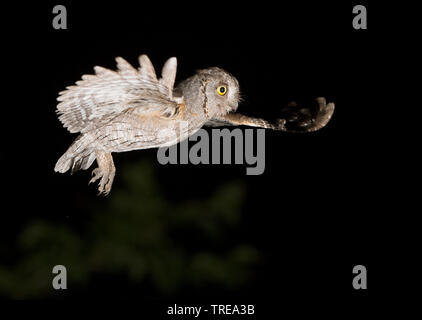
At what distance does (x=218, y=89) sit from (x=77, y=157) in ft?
1.48

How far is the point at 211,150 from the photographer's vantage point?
2.07 meters

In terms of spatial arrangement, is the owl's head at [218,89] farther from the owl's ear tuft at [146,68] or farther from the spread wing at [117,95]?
the owl's ear tuft at [146,68]

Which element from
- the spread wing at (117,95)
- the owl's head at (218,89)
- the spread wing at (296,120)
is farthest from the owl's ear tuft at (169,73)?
the spread wing at (296,120)

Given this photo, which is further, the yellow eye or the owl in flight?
the yellow eye

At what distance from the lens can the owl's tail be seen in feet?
5.54

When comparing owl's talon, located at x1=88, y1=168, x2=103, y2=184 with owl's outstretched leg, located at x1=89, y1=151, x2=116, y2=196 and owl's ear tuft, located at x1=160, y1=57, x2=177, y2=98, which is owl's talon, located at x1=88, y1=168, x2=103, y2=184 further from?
owl's ear tuft, located at x1=160, y1=57, x2=177, y2=98

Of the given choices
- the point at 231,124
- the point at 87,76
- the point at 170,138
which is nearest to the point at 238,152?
the point at 231,124

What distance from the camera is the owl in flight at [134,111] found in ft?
5.01

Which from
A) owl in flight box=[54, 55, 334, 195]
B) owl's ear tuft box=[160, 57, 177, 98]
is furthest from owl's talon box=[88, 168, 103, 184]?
owl's ear tuft box=[160, 57, 177, 98]

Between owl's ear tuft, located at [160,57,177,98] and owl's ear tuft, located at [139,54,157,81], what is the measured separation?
0.02 meters

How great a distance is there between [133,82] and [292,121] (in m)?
Answer: 0.62

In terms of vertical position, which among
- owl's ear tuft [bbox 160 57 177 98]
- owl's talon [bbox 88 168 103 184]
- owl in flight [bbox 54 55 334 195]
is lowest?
owl's talon [bbox 88 168 103 184]

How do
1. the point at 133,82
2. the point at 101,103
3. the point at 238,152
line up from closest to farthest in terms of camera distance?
1. the point at 133,82
2. the point at 101,103
3. the point at 238,152

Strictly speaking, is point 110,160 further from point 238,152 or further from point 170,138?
point 238,152
